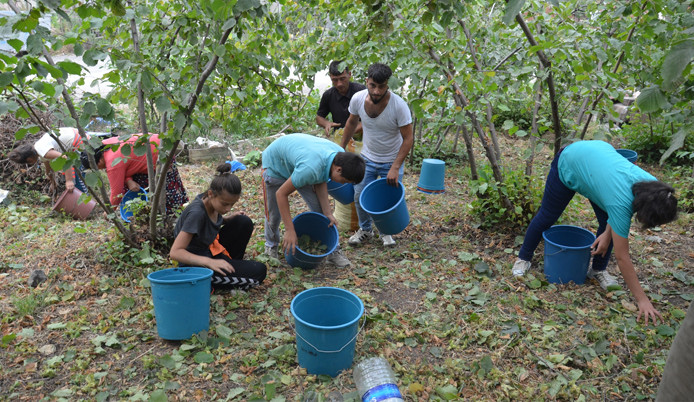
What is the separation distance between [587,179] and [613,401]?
1.32m

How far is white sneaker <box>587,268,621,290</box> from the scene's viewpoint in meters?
3.19

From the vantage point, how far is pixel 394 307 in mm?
3109

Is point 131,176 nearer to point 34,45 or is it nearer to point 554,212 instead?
point 34,45

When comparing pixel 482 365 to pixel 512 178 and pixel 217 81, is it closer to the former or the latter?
pixel 512 178

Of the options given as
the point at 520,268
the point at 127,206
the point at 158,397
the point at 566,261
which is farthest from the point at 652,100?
the point at 127,206

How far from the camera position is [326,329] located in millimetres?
2150

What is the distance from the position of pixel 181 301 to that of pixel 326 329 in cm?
90

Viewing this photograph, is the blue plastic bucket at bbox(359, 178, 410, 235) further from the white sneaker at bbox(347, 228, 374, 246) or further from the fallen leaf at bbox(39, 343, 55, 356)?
the fallen leaf at bbox(39, 343, 55, 356)

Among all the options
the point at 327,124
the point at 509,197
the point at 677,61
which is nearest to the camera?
the point at 677,61

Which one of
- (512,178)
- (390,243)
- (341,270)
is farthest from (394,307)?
(512,178)

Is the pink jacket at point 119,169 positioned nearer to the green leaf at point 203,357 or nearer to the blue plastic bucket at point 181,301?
the blue plastic bucket at point 181,301

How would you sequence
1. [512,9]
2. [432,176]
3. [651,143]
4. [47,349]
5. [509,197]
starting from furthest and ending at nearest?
[651,143], [432,176], [509,197], [47,349], [512,9]

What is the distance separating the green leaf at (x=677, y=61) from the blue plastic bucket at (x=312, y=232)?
8.31 ft

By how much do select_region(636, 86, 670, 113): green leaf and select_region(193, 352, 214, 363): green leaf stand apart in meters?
2.35
